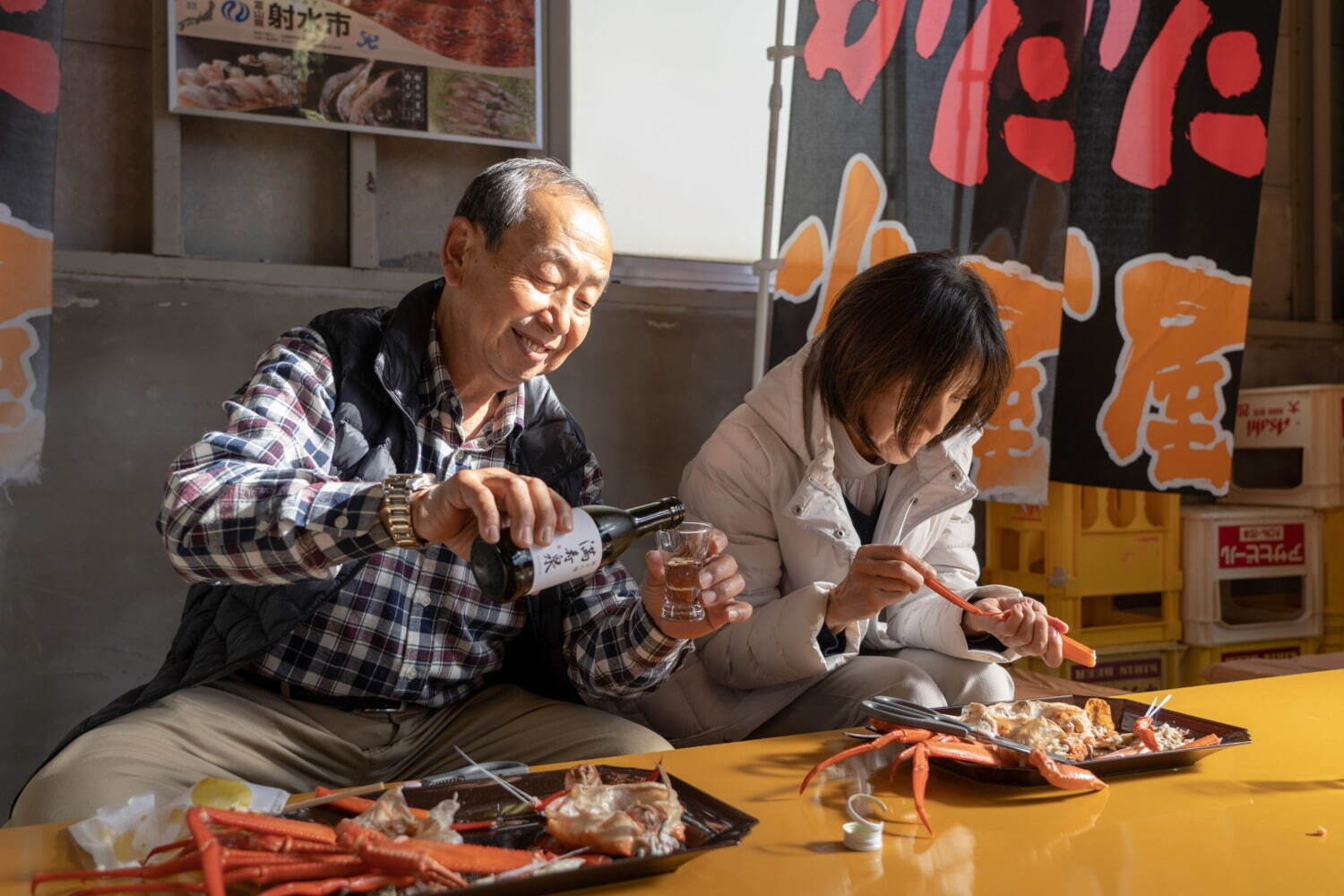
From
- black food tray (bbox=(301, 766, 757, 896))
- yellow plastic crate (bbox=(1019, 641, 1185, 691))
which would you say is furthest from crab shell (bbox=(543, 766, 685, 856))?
yellow plastic crate (bbox=(1019, 641, 1185, 691))

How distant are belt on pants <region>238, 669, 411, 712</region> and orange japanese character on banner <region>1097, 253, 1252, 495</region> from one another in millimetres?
2384

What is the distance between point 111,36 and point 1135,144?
2819 mm

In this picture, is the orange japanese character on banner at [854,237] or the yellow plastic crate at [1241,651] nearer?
the orange japanese character on banner at [854,237]

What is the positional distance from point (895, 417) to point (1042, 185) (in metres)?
1.53

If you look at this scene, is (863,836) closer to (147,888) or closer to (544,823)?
(544,823)

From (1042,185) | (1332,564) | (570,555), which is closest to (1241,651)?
(1332,564)

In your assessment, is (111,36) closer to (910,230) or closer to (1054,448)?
(910,230)

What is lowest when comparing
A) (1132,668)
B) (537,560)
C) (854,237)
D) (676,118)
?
(1132,668)

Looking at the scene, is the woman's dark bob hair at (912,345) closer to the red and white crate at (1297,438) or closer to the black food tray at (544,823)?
the black food tray at (544,823)

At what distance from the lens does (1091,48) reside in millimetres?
3451

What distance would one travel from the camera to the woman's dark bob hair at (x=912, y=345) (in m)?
1.94

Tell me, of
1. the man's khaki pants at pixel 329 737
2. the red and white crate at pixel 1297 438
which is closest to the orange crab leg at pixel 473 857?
the man's khaki pants at pixel 329 737

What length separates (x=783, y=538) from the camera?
2070 mm

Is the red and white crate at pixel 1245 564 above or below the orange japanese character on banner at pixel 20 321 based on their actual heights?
below
